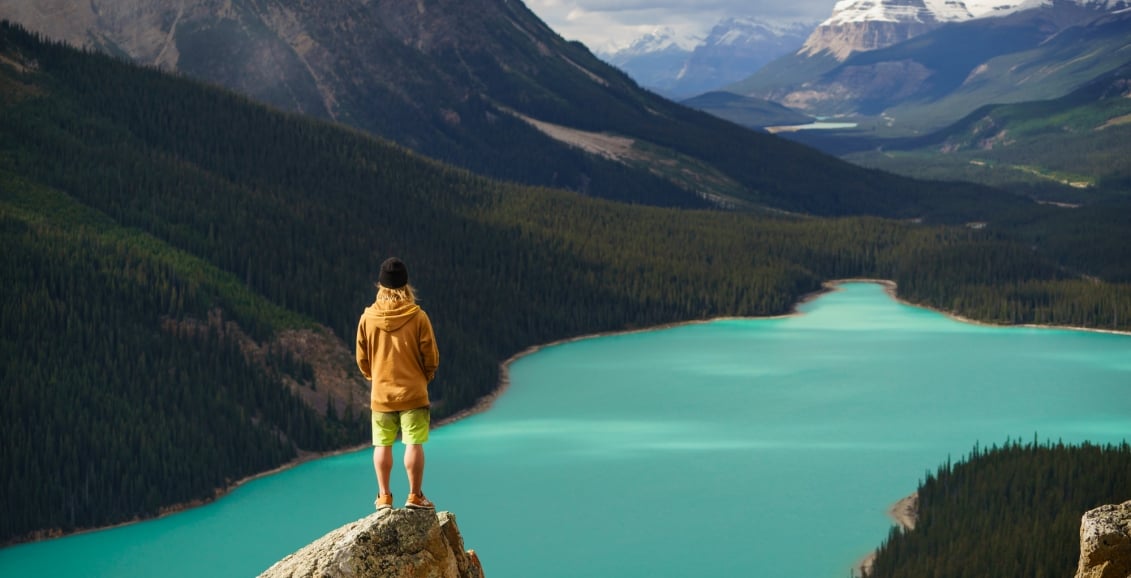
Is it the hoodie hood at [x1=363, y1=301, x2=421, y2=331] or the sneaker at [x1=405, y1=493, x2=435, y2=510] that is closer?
the sneaker at [x1=405, y1=493, x2=435, y2=510]

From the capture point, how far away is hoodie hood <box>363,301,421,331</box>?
27578mm

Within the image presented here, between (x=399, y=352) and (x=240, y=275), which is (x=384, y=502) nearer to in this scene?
(x=399, y=352)

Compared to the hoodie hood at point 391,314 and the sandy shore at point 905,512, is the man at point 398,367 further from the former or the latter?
the sandy shore at point 905,512

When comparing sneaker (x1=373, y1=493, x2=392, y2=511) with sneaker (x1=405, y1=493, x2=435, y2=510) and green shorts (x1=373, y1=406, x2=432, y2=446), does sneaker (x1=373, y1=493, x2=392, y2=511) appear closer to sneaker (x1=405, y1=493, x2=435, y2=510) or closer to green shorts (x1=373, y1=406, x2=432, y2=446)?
sneaker (x1=405, y1=493, x2=435, y2=510)

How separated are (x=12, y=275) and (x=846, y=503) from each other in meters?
55.1

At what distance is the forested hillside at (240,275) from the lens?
304ft

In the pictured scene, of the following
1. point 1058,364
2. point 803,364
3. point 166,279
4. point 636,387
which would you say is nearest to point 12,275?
point 166,279

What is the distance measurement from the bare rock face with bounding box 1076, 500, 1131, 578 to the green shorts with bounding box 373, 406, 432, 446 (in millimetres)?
11670

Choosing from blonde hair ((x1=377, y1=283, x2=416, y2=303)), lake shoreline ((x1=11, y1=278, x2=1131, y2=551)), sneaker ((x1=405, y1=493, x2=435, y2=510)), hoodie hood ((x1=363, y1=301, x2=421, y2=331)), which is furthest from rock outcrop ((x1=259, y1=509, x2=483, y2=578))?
lake shoreline ((x1=11, y1=278, x2=1131, y2=551))

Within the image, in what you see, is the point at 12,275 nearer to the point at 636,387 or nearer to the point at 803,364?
the point at 636,387

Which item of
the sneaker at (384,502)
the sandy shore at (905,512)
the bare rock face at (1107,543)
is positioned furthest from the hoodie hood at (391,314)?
the sandy shore at (905,512)

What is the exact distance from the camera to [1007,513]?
75.1 meters

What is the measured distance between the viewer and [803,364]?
139000 millimetres

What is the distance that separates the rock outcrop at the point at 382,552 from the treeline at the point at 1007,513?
4310 cm
